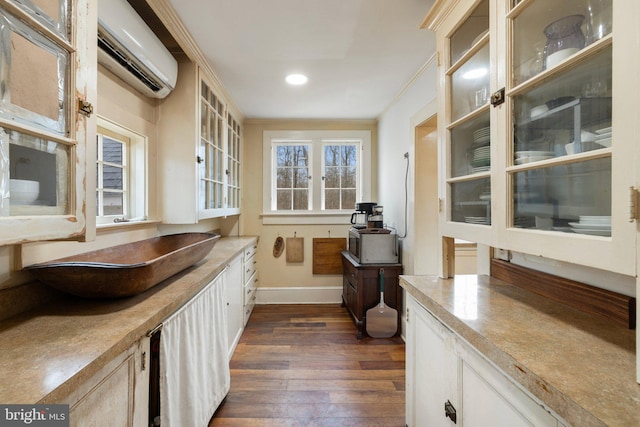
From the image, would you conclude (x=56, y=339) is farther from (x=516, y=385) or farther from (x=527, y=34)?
(x=527, y=34)

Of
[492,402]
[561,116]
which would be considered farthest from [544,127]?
[492,402]

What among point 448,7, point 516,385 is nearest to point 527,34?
point 448,7

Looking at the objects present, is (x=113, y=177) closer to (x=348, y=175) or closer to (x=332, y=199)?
(x=332, y=199)

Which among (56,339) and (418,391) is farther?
(418,391)

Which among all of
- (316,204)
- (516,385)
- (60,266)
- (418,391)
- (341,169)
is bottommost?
(418,391)

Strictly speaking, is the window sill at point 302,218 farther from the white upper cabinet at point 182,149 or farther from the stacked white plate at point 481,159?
the stacked white plate at point 481,159

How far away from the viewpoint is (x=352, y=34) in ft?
5.86

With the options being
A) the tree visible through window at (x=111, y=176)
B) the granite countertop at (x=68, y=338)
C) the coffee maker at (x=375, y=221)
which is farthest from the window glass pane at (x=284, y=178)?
the granite countertop at (x=68, y=338)

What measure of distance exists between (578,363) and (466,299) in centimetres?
46

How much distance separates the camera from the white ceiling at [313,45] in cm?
155

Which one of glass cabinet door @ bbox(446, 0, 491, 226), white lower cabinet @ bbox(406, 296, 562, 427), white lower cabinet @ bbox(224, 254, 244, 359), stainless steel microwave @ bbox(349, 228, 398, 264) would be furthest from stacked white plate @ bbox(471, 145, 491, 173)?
white lower cabinet @ bbox(224, 254, 244, 359)

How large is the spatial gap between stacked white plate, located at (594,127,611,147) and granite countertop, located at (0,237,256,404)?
53.2 inches

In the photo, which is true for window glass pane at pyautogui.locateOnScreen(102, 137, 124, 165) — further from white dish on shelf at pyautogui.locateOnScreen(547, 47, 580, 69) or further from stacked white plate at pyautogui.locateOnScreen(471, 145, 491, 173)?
white dish on shelf at pyautogui.locateOnScreen(547, 47, 580, 69)

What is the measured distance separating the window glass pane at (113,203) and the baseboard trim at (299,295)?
2123 millimetres
